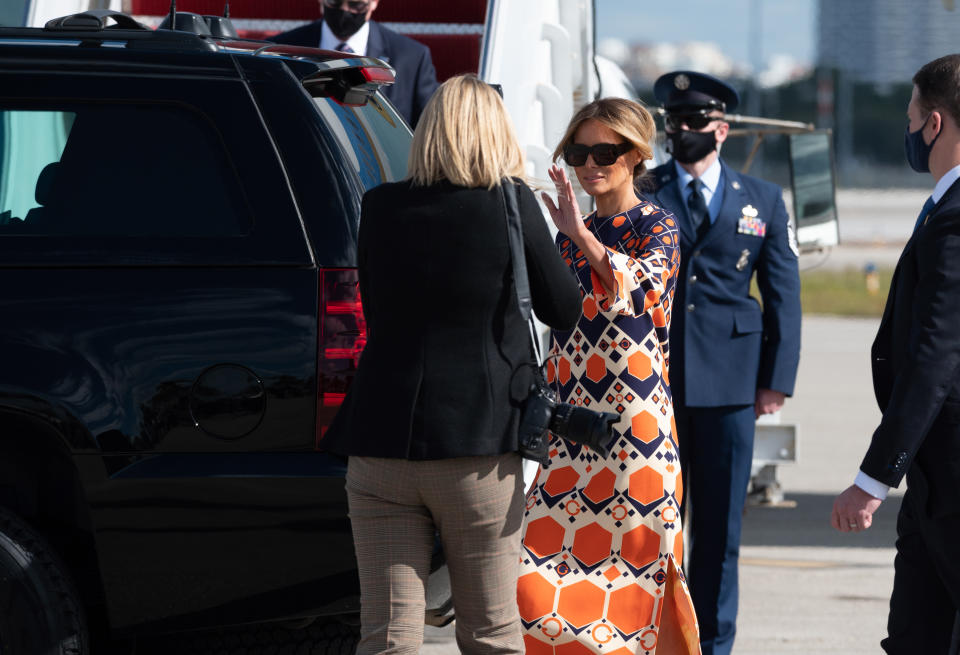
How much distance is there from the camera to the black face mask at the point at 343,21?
5.23 meters

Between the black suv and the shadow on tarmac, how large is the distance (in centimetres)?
385

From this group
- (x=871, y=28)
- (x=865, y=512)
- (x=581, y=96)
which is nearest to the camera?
(x=865, y=512)

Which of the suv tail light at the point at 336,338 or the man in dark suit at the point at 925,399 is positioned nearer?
the man in dark suit at the point at 925,399

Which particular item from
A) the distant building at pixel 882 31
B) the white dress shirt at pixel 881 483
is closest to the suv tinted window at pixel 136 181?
the white dress shirt at pixel 881 483

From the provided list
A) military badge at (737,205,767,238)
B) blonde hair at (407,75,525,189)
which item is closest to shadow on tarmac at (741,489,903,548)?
military badge at (737,205,767,238)

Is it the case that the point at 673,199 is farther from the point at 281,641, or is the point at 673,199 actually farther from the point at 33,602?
the point at 33,602

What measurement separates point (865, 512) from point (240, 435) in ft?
4.80

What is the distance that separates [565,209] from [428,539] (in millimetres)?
871

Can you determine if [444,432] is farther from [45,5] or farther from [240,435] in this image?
[45,5]

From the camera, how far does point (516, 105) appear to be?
17.0 feet

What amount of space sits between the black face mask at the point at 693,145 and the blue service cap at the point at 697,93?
0.10 metres

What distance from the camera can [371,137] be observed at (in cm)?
361

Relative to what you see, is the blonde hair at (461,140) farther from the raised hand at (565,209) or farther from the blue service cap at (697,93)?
the blue service cap at (697,93)

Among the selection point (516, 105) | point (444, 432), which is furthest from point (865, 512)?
point (516, 105)
